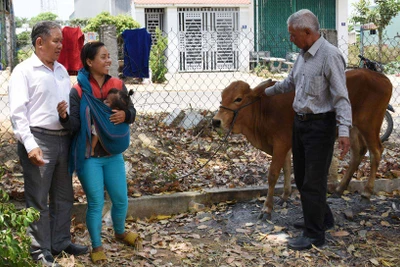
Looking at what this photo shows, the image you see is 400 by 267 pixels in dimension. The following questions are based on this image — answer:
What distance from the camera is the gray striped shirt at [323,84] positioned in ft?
15.1

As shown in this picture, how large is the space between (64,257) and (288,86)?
2.53m

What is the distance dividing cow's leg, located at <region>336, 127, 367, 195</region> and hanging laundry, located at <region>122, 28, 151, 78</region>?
2.59m

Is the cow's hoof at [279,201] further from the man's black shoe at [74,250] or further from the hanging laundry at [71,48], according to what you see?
the hanging laundry at [71,48]

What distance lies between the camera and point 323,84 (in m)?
4.71

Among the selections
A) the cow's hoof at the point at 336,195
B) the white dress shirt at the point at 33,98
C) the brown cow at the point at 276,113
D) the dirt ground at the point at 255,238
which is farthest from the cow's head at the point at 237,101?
the white dress shirt at the point at 33,98

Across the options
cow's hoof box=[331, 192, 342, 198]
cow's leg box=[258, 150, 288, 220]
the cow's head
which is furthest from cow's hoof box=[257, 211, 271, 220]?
cow's hoof box=[331, 192, 342, 198]

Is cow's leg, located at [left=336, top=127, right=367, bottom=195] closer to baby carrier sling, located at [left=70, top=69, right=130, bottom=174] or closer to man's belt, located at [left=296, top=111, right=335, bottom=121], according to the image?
man's belt, located at [left=296, top=111, right=335, bottom=121]

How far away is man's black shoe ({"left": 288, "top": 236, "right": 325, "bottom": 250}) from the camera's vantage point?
495cm

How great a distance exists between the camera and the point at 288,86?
527 cm

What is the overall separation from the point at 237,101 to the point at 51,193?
2084 mm

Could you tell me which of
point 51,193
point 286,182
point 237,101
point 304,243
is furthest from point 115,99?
point 286,182

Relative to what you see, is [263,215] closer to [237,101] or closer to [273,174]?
[273,174]

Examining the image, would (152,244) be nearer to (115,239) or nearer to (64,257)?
(115,239)

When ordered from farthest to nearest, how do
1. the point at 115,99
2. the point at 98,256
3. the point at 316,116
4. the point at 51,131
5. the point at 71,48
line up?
the point at 71,48 < the point at 316,116 < the point at 98,256 < the point at 115,99 < the point at 51,131
